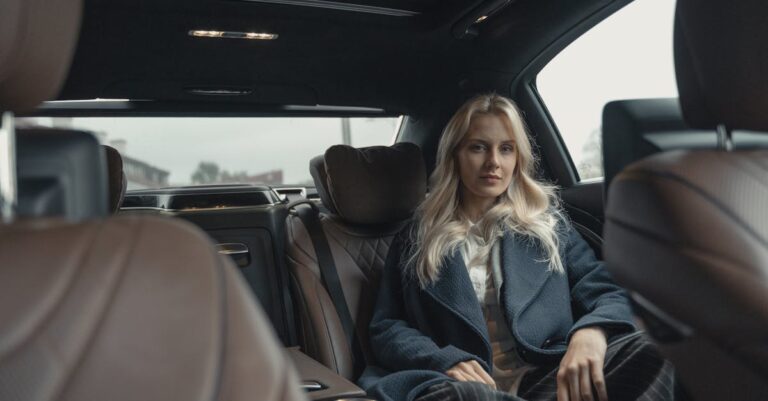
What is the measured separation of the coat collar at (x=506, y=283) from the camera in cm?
225

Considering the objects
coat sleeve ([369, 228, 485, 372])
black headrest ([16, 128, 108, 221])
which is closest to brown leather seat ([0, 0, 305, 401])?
black headrest ([16, 128, 108, 221])

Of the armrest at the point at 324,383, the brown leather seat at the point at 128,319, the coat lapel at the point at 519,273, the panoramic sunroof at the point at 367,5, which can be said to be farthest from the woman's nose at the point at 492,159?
the brown leather seat at the point at 128,319

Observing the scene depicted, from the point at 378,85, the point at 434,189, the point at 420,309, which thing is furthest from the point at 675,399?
the point at 378,85

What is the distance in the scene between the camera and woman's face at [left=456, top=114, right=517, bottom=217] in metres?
2.51

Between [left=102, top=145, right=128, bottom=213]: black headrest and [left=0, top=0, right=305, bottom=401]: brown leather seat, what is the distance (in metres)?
1.49

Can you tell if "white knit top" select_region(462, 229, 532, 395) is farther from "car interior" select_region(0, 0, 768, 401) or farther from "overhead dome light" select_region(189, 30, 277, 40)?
"overhead dome light" select_region(189, 30, 277, 40)

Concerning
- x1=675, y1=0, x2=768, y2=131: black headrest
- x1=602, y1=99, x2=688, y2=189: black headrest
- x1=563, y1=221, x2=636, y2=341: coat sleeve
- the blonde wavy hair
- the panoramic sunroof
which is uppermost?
the panoramic sunroof

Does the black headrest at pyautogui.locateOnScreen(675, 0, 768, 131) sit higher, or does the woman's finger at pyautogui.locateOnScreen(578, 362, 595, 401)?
the black headrest at pyautogui.locateOnScreen(675, 0, 768, 131)

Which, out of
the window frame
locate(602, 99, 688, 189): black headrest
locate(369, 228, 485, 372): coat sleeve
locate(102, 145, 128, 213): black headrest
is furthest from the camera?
the window frame

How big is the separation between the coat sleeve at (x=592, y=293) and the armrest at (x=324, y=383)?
2.18ft

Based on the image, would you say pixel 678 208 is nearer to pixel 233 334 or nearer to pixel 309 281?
pixel 233 334

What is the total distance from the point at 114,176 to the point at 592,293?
61.2 inches

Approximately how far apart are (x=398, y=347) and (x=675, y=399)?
0.91m

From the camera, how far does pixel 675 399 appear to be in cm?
154
